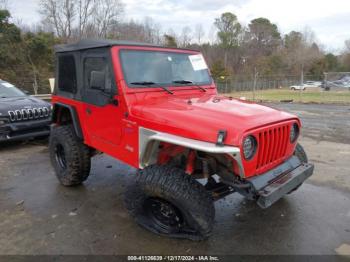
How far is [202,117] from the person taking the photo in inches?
113

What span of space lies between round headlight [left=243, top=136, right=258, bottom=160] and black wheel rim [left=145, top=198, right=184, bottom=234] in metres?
0.91

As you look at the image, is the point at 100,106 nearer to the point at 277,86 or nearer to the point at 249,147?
the point at 249,147

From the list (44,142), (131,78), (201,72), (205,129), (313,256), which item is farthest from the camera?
(44,142)

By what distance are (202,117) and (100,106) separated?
4.76ft

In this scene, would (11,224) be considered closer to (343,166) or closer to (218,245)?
(218,245)

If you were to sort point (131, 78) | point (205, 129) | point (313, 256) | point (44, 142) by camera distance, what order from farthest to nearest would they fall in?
point (44, 142) < point (131, 78) < point (313, 256) < point (205, 129)

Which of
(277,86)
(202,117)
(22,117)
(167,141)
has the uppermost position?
→ (202,117)

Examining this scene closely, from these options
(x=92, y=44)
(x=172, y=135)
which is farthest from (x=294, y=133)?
(x=92, y=44)

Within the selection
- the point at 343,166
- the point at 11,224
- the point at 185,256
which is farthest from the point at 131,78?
the point at 343,166

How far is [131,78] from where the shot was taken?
11.5ft

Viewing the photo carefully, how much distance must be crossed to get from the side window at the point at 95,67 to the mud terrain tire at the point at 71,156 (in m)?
0.89

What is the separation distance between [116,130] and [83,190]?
59.2 inches

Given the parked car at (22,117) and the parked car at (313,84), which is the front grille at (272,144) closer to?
the parked car at (22,117)

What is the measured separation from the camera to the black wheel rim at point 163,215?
3112mm
